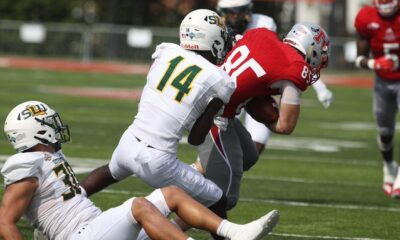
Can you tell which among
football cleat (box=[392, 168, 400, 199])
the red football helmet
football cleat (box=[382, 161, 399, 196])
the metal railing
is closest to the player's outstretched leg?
football cleat (box=[392, 168, 400, 199])

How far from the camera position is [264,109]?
708cm

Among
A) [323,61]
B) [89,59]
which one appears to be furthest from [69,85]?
[323,61]

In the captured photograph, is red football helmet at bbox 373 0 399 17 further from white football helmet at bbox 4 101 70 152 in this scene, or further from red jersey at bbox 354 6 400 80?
white football helmet at bbox 4 101 70 152

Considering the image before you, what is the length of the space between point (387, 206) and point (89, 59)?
72.0ft

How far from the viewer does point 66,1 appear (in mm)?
35594

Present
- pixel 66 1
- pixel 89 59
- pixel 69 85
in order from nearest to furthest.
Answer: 1. pixel 69 85
2. pixel 89 59
3. pixel 66 1

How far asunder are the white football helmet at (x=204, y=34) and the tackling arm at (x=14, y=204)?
1.31 metres

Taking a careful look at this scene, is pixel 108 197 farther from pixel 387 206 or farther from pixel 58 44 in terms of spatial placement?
pixel 58 44

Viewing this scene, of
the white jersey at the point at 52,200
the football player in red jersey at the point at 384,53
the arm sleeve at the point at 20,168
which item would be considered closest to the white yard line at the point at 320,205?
the football player in red jersey at the point at 384,53

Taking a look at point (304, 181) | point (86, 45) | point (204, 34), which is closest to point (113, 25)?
point (86, 45)

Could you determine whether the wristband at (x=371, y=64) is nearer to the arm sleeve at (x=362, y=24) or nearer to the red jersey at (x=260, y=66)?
the arm sleeve at (x=362, y=24)

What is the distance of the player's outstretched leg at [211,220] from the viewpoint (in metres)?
5.84

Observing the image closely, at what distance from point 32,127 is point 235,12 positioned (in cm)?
398

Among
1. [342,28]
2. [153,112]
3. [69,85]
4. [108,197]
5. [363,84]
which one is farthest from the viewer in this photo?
[342,28]
